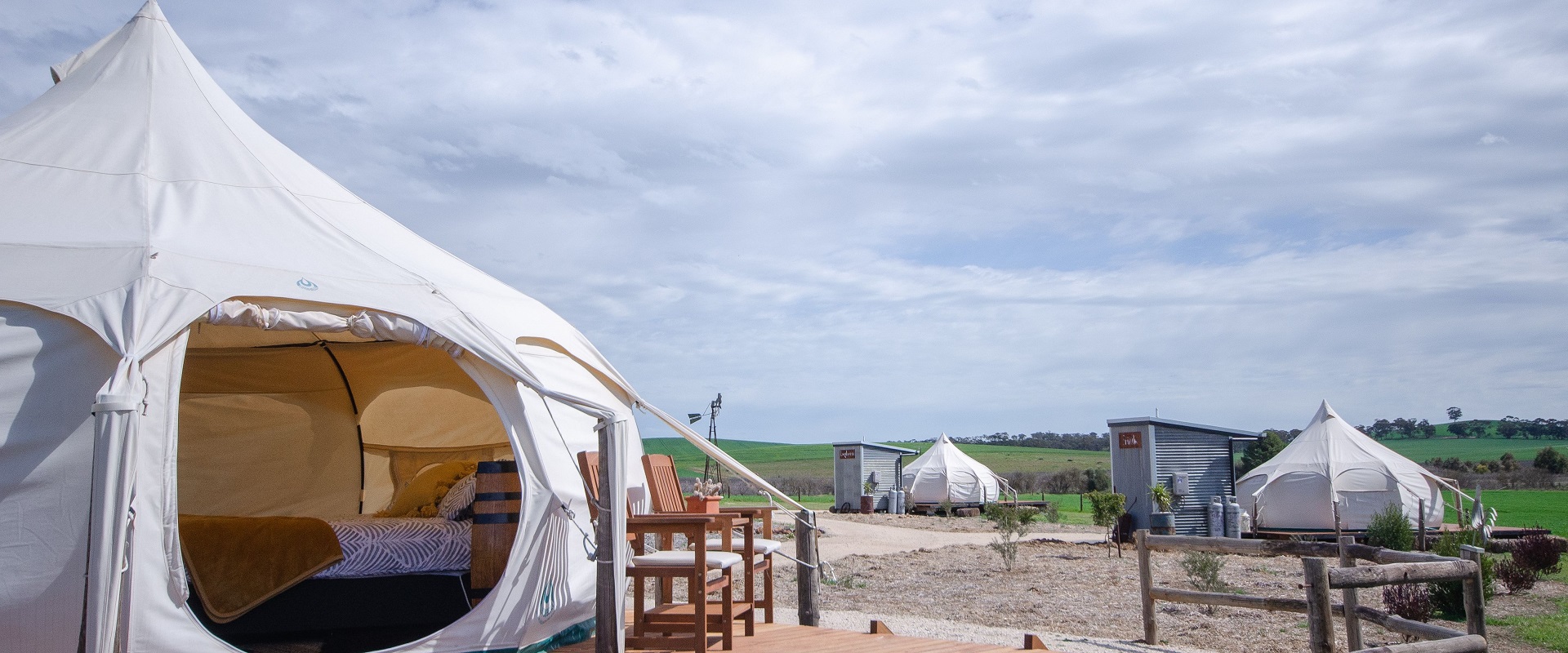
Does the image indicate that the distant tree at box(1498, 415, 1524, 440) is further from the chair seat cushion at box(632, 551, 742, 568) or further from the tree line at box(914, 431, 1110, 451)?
the chair seat cushion at box(632, 551, 742, 568)

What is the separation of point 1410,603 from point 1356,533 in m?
9.88

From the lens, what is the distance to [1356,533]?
1862 cm

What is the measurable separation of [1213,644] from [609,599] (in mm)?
5805

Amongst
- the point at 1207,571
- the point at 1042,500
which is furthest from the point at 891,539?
the point at 1042,500

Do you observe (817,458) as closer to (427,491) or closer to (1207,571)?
(1207,571)

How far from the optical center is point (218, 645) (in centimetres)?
455

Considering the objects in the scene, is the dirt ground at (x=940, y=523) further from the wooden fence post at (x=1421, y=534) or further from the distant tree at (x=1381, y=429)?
the distant tree at (x=1381, y=429)

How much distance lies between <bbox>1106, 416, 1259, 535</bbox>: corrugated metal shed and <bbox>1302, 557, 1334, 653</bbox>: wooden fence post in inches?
530

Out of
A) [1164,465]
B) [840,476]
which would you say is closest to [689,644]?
[1164,465]

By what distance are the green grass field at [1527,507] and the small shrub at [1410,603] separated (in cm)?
1245

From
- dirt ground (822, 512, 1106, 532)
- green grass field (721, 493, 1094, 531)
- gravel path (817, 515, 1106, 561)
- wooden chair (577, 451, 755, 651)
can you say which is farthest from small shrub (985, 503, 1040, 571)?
wooden chair (577, 451, 755, 651)

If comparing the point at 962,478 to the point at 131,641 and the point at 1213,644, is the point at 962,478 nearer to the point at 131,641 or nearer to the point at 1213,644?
the point at 1213,644

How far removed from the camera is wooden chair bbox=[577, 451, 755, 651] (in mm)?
5332

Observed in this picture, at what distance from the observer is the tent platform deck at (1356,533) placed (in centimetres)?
1745
